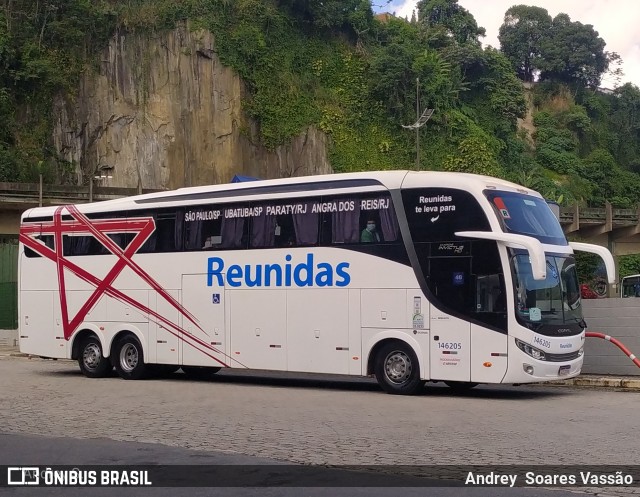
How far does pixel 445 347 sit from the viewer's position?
1644 centimetres

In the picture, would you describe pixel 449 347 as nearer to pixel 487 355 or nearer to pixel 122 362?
pixel 487 355

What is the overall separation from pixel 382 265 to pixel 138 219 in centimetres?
646

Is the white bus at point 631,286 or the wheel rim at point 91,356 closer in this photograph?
the wheel rim at point 91,356

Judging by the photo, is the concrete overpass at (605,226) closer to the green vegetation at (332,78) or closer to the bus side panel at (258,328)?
the green vegetation at (332,78)

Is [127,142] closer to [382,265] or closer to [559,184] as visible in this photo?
[559,184]

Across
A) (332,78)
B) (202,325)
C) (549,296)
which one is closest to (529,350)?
(549,296)

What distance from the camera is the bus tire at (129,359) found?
21062mm

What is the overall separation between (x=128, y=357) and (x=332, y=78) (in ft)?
177

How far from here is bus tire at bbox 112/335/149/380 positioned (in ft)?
69.1

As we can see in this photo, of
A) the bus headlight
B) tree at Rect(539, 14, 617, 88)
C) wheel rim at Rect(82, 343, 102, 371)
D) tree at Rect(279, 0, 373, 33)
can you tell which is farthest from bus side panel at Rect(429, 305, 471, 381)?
tree at Rect(539, 14, 617, 88)

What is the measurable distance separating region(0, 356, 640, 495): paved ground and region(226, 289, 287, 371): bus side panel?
0.61m

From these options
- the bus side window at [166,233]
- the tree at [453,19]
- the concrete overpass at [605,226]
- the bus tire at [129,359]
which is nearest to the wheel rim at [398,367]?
the bus side window at [166,233]

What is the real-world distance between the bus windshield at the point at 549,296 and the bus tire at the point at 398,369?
86.0 inches

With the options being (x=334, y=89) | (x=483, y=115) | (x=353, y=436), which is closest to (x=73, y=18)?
(x=334, y=89)
